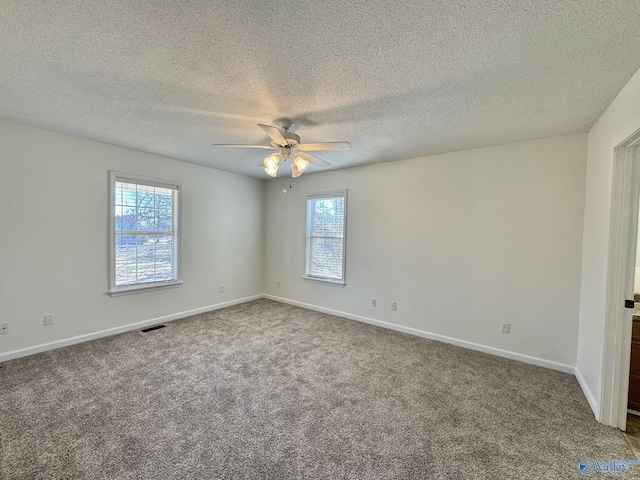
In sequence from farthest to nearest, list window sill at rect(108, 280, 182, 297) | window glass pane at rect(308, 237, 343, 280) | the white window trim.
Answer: window glass pane at rect(308, 237, 343, 280)
the white window trim
window sill at rect(108, 280, 182, 297)

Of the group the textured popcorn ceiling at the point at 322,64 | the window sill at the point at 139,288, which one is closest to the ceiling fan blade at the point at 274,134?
the textured popcorn ceiling at the point at 322,64

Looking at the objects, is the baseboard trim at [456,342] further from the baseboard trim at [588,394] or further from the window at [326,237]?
the window at [326,237]

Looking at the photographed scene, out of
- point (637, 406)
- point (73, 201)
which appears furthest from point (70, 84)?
point (637, 406)

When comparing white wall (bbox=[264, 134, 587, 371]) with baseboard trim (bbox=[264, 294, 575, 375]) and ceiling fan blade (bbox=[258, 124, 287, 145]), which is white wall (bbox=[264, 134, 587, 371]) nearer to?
baseboard trim (bbox=[264, 294, 575, 375])

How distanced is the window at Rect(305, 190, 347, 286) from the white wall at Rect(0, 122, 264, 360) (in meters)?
1.89

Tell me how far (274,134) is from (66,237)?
2.86 meters

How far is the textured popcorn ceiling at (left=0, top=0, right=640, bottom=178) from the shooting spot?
4.29ft

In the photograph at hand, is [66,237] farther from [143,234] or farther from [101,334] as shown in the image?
[101,334]

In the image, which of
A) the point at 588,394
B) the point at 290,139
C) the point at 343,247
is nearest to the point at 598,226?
the point at 588,394

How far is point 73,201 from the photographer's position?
318cm

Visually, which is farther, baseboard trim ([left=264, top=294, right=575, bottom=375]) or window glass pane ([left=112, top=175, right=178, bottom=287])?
window glass pane ([left=112, top=175, right=178, bottom=287])

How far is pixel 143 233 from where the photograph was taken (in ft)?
12.5

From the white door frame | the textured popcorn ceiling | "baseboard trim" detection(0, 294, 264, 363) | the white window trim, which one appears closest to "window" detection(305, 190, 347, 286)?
the white window trim

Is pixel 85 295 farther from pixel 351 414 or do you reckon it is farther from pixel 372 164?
pixel 372 164
